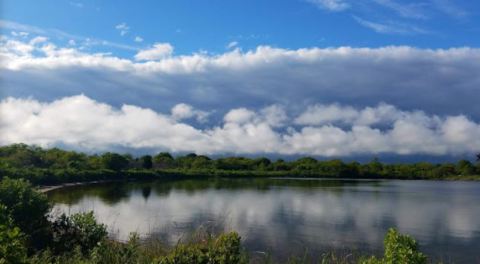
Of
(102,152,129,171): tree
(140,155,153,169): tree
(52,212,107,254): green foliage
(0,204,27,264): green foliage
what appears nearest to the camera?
(0,204,27,264): green foliage

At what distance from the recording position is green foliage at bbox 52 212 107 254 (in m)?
14.8

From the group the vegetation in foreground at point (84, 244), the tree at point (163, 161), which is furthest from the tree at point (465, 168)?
the vegetation in foreground at point (84, 244)

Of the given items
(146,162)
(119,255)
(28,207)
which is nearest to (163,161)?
(146,162)

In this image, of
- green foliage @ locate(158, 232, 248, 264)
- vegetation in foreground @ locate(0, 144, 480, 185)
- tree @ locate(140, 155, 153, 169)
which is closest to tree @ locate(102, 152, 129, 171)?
vegetation in foreground @ locate(0, 144, 480, 185)

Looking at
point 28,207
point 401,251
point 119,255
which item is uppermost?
point 401,251

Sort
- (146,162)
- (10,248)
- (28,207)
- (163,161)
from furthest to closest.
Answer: (163,161), (146,162), (28,207), (10,248)

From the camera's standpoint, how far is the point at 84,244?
1488cm

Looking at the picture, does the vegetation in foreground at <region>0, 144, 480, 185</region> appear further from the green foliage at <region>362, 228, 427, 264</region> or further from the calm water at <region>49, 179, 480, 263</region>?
the green foliage at <region>362, 228, 427, 264</region>

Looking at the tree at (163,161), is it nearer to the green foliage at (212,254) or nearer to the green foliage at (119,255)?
the green foliage at (119,255)

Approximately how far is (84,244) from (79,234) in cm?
46

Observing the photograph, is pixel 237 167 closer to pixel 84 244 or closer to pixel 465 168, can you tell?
pixel 465 168

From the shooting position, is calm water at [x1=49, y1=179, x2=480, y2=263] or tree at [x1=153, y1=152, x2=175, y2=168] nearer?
calm water at [x1=49, y1=179, x2=480, y2=263]

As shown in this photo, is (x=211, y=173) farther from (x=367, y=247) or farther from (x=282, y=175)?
(x=367, y=247)

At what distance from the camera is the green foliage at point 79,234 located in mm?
14836
